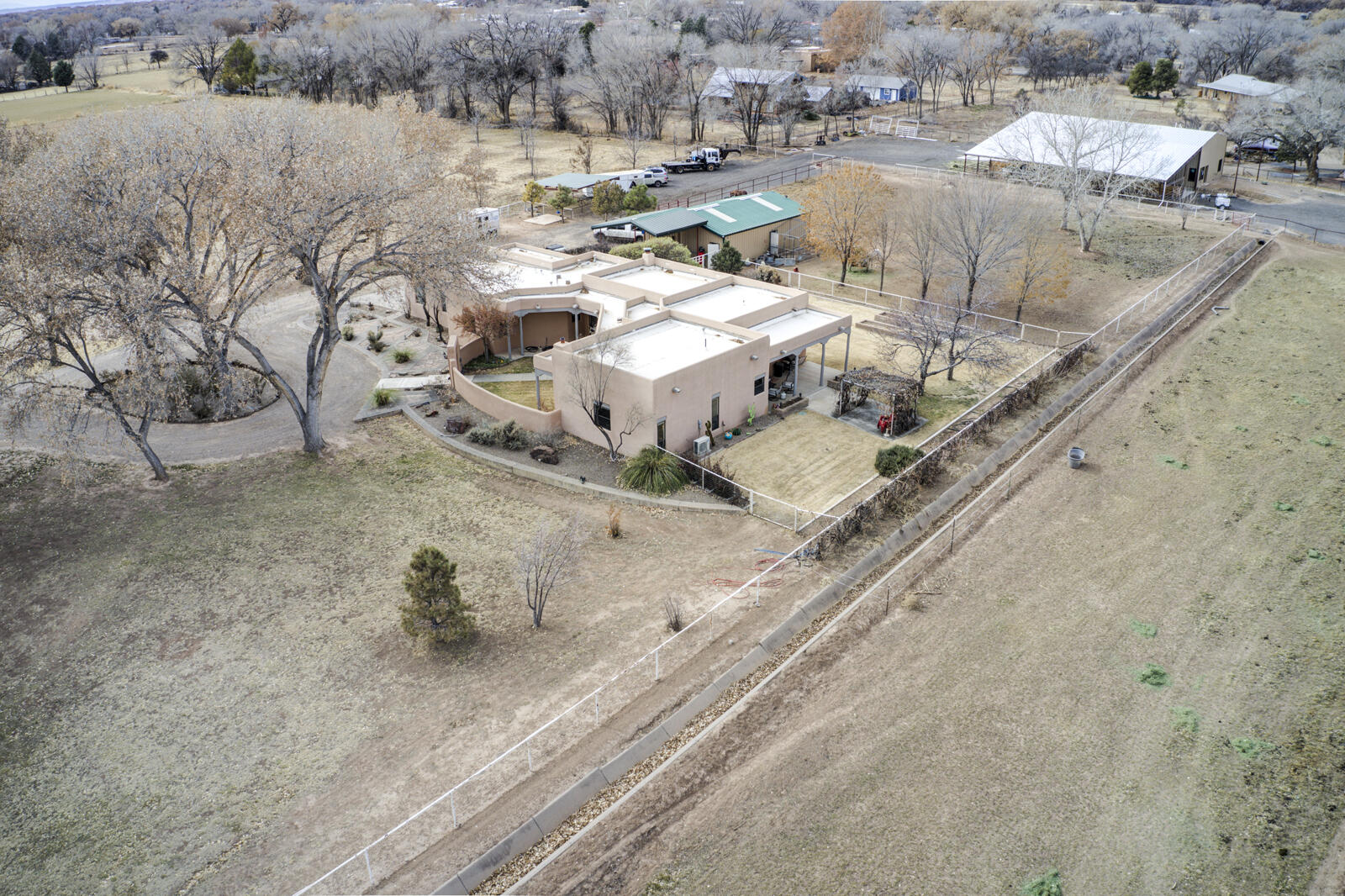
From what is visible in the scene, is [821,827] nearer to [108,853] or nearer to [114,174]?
[108,853]

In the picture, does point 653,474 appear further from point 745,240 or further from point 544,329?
point 745,240

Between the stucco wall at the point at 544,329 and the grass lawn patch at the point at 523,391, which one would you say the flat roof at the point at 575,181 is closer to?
the stucco wall at the point at 544,329

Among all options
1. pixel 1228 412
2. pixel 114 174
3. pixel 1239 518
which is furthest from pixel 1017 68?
pixel 114 174

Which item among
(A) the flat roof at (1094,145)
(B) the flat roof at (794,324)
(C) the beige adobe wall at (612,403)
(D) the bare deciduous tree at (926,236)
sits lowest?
(C) the beige adobe wall at (612,403)

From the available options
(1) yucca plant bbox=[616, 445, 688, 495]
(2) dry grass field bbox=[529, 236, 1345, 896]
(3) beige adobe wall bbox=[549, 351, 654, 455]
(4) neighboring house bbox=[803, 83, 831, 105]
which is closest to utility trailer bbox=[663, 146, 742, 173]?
(4) neighboring house bbox=[803, 83, 831, 105]

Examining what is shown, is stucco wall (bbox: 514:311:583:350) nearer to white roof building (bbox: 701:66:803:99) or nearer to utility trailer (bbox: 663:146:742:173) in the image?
utility trailer (bbox: 663:146:742:173)

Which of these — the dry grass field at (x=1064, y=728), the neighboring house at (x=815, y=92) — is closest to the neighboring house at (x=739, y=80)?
the neighboring house at (x=815, y=92)

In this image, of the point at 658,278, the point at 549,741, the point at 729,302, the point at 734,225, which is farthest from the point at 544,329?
the point at 549,741
